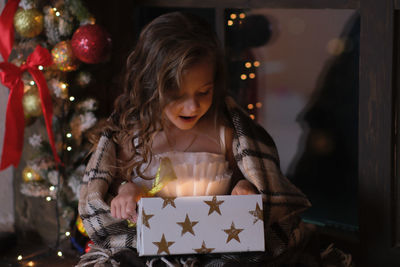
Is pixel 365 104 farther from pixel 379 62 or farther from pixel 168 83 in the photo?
pixel 168 83

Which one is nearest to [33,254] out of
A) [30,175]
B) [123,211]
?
[30,175]

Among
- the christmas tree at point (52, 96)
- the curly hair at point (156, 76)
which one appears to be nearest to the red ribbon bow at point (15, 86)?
the christmas tree at point (52, 96)

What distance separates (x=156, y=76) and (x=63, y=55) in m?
0.46

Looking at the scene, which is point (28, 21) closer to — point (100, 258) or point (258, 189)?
point (100, 258)

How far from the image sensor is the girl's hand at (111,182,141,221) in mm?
1318

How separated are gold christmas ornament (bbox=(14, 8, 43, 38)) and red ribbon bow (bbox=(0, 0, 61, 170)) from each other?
2 cm

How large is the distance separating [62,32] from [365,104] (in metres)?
1.01

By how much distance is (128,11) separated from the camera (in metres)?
2.00

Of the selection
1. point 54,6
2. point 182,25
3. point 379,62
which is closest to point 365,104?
point 379,62

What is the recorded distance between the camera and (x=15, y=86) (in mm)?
1651

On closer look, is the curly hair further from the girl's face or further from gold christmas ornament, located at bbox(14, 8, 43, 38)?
gold christmas ornament, located at bbox(14, 8, 43, 38)

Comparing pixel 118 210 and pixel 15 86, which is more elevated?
pixel 15 86

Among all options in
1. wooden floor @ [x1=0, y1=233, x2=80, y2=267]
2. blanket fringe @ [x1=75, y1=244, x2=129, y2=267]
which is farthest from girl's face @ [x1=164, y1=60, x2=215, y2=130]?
wooden floor @ [x1=0, y1=233, x2=80, y2=267]

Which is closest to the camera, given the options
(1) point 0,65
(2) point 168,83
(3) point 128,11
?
(2) point 168,83
